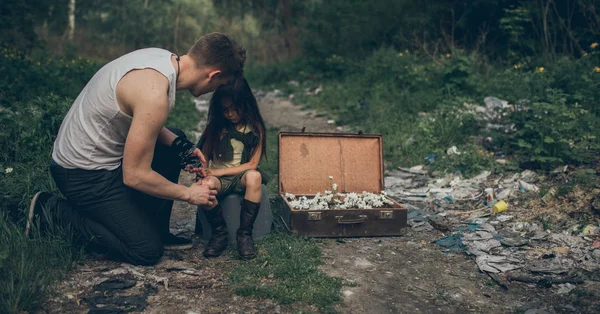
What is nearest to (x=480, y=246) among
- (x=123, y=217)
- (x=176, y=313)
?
(x=176, y=313)

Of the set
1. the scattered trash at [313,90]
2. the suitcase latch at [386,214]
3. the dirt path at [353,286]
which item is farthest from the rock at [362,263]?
the scattered trash at [313,90]

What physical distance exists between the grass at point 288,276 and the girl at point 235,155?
203 mm

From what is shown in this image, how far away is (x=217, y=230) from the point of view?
388cm

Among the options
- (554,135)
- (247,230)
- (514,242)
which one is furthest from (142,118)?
(554,135)

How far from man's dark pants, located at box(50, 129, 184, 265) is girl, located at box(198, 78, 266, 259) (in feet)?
1.59

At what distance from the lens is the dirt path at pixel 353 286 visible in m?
3.00

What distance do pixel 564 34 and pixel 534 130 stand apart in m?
5.06

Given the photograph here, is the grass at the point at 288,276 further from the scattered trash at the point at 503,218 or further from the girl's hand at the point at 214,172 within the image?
the scattered trash at the point at 503,218

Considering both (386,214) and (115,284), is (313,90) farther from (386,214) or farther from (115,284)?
(115,284)

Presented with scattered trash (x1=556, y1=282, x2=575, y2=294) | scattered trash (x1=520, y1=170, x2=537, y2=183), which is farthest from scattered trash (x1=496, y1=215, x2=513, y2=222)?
scattered trash (x1=556, y1=282, x2=575, y2=294)

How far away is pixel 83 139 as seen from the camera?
10.9ft

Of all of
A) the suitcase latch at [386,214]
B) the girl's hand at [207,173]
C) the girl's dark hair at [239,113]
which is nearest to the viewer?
the girl's hand at [207,173]

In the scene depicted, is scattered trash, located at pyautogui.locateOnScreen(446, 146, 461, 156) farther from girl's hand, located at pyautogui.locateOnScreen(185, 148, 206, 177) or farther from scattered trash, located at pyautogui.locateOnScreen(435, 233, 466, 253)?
girl's hand, located at pyautogui.locateOnScreen(185, 148, 206, 177)

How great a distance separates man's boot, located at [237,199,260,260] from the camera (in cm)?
373
